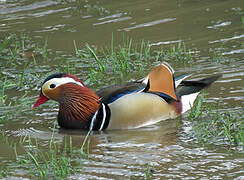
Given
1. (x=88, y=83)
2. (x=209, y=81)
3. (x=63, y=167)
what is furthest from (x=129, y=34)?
(x=63, y=167)

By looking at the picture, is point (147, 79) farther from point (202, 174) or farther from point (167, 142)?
point (202, 174)

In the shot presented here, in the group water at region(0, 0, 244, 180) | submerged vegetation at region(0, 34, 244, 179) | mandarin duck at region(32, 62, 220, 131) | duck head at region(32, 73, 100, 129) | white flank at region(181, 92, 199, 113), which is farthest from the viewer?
white flank at region(181, 92, 199, 113)

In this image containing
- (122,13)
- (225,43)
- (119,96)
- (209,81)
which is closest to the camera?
(119,96)

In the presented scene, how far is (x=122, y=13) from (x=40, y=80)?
3260 millimetres

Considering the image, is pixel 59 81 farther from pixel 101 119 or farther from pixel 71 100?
pixel 101 119

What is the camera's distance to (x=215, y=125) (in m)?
5.79

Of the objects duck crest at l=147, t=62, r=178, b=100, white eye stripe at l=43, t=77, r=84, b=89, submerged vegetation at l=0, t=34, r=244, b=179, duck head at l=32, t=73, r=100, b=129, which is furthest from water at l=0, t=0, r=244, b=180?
white eye stripe at l=43, t=77, r=84, b=89

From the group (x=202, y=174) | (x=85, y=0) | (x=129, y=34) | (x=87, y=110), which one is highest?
(x=85, y=0)

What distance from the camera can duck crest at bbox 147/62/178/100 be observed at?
630cm

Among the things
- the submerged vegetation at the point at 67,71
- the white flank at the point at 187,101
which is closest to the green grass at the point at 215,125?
the submerged vegetation at the point at 67,71

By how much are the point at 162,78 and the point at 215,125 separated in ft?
2.69

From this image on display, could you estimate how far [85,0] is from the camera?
38.0 feet

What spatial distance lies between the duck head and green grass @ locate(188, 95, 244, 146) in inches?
40.2

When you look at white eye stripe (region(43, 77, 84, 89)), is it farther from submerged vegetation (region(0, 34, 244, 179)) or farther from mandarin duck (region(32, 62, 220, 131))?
submerged vegetation (region(0, 34, 244, 179))
